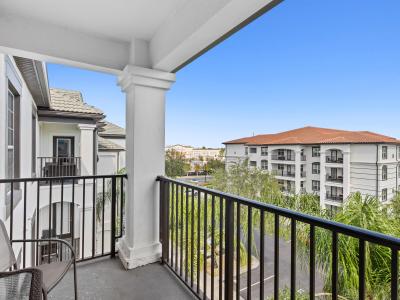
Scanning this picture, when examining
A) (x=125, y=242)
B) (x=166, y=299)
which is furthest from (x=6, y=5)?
(x=166, y=299)

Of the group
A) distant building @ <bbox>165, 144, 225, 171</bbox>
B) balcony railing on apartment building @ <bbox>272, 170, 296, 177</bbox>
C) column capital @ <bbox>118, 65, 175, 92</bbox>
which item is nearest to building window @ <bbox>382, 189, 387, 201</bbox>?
balcony railing on apartment building @ <bbox>272, 170, 296, 177</bbox>

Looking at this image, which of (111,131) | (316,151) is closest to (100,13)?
(316,151)

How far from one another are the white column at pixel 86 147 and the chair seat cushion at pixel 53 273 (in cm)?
599

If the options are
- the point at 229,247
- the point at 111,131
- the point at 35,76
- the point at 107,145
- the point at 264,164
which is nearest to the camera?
the point at 229,247

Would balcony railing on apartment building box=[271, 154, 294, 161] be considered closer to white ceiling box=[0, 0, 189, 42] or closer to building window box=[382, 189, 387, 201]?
building window box=[382, 189, 387, 201]

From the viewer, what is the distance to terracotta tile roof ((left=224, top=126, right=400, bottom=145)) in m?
3.64

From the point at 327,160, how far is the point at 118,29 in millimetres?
3801

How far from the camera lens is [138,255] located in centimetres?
231

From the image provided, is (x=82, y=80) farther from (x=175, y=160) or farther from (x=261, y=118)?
(x=175, y=160)

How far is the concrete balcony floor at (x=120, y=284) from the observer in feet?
6.05

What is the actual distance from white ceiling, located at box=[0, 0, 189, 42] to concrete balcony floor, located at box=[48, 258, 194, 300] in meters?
2.25

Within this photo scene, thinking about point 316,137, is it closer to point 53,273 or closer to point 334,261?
point 334,261

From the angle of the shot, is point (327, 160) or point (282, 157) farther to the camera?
point (282, 157)

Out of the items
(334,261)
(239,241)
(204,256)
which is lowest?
(204,256)
